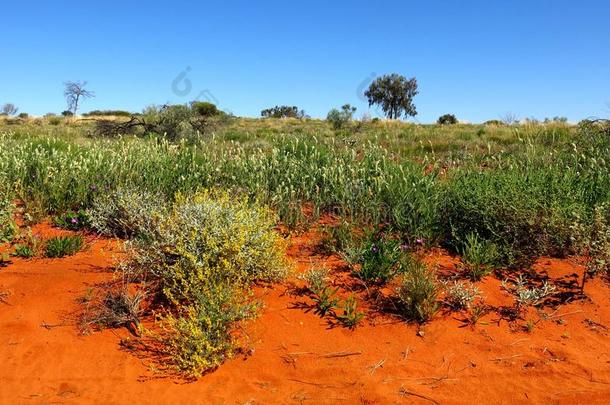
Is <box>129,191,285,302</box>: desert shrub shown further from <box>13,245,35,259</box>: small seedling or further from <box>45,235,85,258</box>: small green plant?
<box>13,245,35,259</box>: small seedling

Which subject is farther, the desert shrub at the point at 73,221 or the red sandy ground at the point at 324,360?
the desert shrub at the point at 73,221

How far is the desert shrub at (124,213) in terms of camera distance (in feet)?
16.5

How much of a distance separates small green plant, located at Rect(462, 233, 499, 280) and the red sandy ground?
220 millimetres

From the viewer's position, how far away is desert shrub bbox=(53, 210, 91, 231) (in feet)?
18.4

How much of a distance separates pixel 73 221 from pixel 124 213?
67cm

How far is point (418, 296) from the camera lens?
13.0ft

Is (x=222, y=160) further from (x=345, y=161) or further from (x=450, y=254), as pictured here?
(x=450, y=254)

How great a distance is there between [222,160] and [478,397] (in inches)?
190

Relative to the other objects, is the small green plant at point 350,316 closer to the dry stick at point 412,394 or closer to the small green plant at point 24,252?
the dry stick at point 412,394

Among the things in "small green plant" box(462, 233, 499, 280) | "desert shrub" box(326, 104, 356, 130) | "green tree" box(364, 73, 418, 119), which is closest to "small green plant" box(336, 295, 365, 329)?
"small green plant" box(462, 233, 499, 280)

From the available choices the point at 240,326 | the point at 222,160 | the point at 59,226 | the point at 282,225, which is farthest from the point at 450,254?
the point at 59,226

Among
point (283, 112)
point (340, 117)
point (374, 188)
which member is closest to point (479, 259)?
point (374, 188)

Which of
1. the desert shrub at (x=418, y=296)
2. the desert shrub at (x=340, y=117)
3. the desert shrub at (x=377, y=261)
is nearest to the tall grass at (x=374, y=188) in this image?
the desert shrub at (x=377, y=261)

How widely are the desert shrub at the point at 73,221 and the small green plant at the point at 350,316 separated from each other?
10.3 feet
